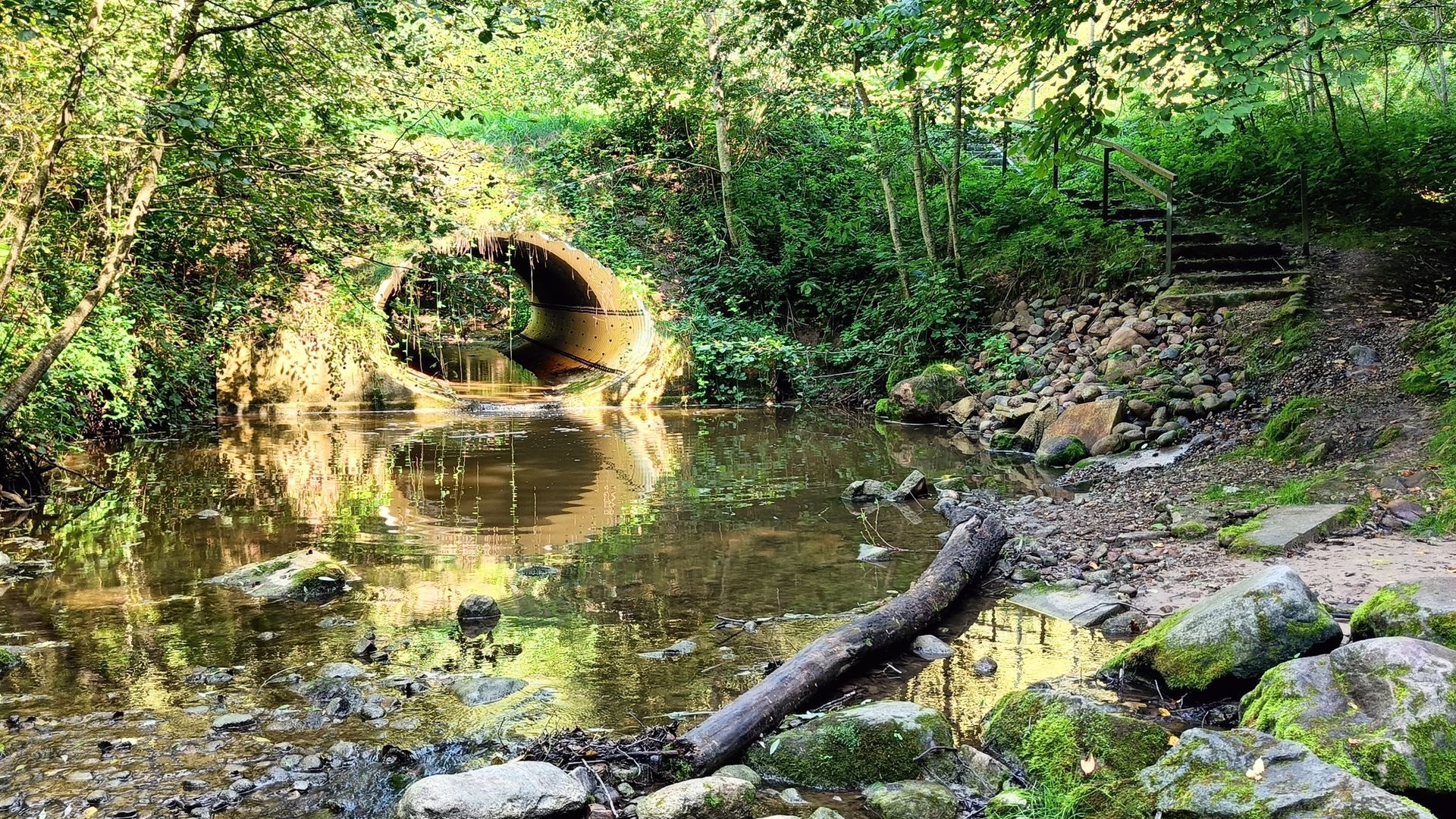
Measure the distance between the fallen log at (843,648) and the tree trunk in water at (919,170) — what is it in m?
8.62

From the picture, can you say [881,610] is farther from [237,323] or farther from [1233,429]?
[237,323]

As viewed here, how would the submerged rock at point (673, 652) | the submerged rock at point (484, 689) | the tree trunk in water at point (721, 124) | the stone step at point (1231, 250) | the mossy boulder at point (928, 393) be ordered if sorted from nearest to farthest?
the submerged rock at point (484, 689) < the submerged rock at point (673, 652) < the stone step at point (1231, 250) < the mossy boulder at point (928, 393) < the tree trunk in water at point (721, 124)

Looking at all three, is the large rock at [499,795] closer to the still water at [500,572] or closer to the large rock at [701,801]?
the large rock at [701,801]

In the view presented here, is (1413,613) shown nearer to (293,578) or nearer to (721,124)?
(293,578)

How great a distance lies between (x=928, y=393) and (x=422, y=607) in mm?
9535

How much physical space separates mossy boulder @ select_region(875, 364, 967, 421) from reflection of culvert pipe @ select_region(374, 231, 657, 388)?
436 cm

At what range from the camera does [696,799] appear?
312cm

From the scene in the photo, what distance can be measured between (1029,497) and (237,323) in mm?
10901

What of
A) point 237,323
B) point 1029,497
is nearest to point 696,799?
point 1029,497

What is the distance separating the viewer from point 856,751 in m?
3.47

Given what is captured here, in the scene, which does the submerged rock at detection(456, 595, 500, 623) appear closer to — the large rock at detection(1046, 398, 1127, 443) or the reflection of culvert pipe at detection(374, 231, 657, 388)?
the large rock at detection(1046, 398, 1127, 443)

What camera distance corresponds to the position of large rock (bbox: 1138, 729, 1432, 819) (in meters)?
2.43

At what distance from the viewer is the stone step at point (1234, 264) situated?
12281 millimetres

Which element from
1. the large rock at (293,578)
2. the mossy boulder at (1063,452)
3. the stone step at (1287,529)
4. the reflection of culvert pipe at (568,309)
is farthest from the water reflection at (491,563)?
the reflection of culvert pipe at (568,309)
